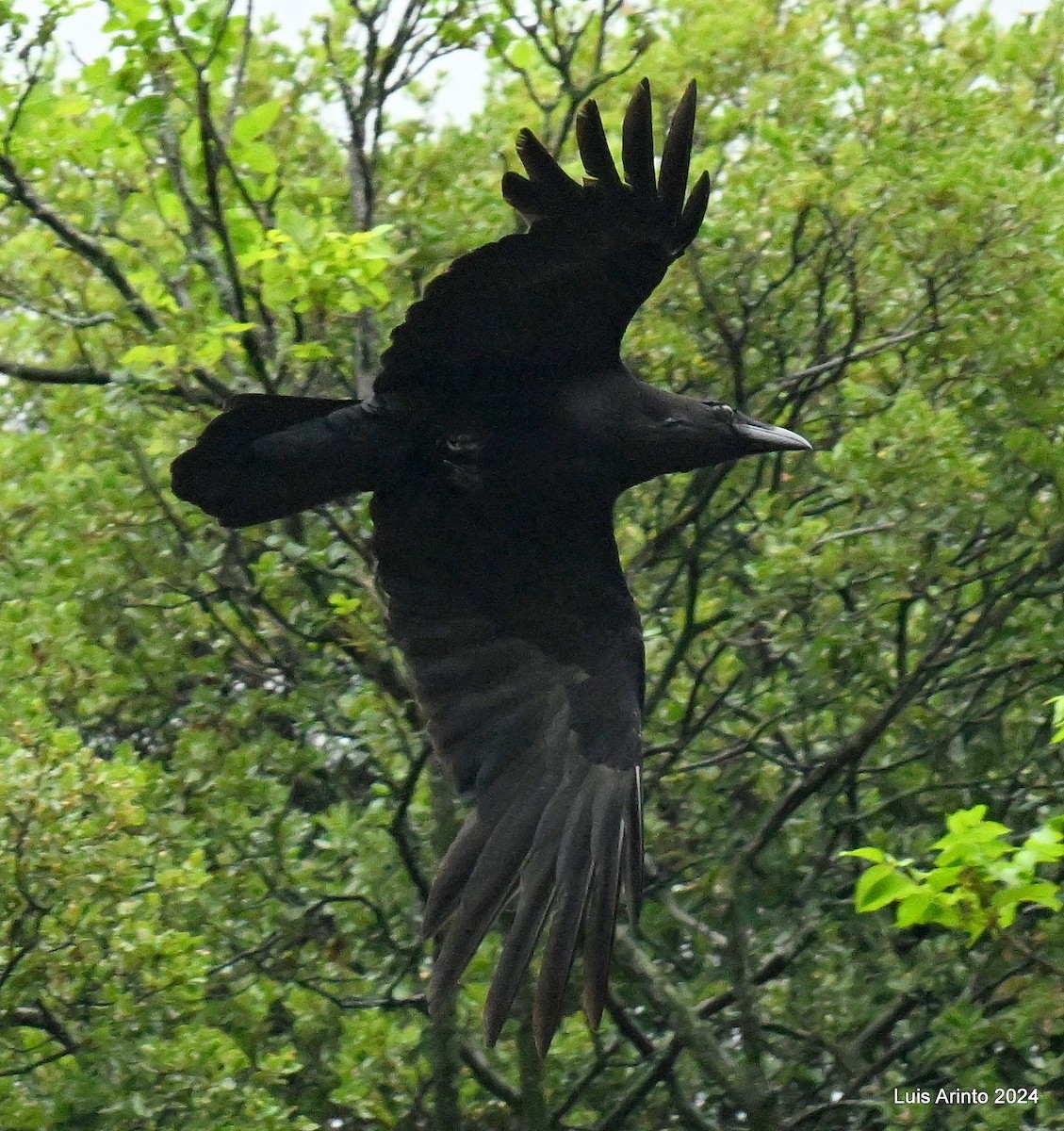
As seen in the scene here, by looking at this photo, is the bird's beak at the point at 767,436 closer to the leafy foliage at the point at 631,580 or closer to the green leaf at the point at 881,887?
the leafy foliage at the point at 631,580

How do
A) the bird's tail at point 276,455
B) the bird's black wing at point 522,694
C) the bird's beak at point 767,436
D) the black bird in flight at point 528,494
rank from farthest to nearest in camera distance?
1. the bird's beak at point 767,436
2. the bird's tail at point 276,455
3. the bird's black wing at point 522,694
4. the black bird in flight at point 528,494

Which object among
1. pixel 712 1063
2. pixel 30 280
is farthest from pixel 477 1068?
pixel 30 280

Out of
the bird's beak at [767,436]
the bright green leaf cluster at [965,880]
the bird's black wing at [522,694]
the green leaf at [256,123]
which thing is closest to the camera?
the bright green leaf cluster at [965,880]

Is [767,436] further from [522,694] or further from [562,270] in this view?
[522,694]

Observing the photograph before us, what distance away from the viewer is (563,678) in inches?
250

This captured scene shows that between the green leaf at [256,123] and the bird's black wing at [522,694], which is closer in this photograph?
the bird's black wing at [522,694]

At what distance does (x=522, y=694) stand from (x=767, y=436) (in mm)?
1112

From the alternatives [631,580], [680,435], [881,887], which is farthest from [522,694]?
[881,887]

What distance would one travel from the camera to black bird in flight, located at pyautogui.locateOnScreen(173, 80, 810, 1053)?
5.29 metres

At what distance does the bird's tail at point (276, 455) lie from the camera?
5781 mm

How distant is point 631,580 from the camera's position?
24.5 feet

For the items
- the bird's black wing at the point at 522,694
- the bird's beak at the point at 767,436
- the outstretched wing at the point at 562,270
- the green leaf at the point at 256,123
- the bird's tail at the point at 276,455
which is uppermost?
the green leaf at the point at 256,123

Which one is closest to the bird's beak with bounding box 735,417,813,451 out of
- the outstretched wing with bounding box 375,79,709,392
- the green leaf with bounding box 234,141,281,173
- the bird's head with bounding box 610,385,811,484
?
the bird's head with bounding box 610,385,811,484

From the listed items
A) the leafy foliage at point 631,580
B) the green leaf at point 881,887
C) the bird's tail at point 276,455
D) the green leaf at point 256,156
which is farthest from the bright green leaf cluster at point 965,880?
the green leaf at point 256,156
